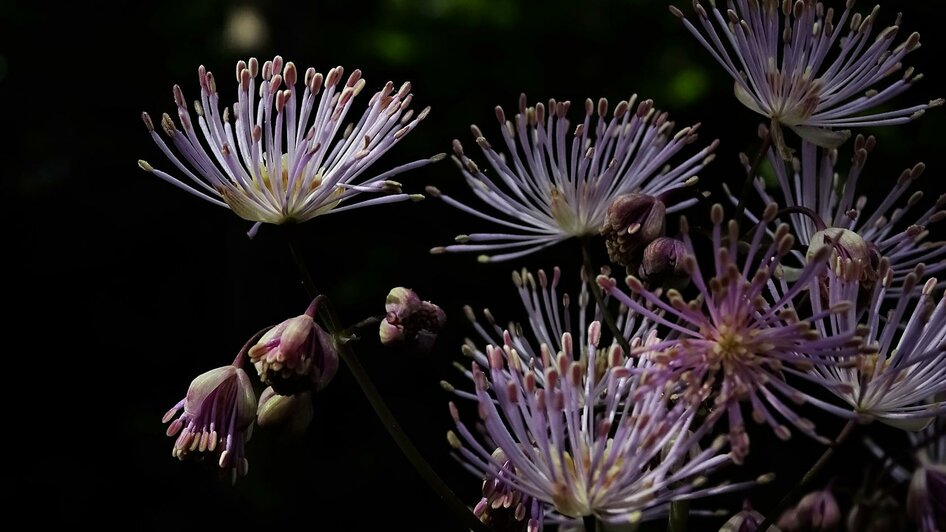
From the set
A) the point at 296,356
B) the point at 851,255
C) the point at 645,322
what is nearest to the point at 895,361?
the point at 851,255

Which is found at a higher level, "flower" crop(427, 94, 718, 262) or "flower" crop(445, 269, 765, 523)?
"flower" crop(427, 94, 718, 262)

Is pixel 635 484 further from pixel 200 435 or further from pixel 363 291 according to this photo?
pixel 363 291

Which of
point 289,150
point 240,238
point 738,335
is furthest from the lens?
point 240,238

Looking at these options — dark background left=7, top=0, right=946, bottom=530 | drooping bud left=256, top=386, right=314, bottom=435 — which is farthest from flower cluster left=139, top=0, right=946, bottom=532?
dark background left=7, top=0, right=946, bottom=530

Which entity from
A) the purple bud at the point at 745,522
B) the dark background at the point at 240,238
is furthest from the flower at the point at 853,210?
the dark background at the point at 240,238

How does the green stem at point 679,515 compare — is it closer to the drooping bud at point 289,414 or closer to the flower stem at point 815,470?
the flower stem at point 815,470

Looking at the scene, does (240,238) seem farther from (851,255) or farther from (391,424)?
(851,255)

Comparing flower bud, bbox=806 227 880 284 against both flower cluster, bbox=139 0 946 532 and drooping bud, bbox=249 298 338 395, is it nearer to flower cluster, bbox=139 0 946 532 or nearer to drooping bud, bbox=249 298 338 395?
flower cluster, bbox=139 0 946 532

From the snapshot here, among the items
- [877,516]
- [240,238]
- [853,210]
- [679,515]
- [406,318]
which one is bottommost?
[877,516]

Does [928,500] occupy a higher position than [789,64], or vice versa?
[789,64]
